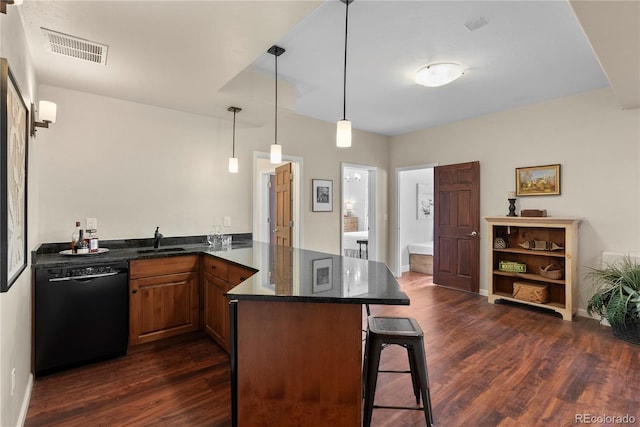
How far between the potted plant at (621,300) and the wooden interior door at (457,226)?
153cm

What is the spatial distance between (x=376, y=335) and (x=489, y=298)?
3.34 meters

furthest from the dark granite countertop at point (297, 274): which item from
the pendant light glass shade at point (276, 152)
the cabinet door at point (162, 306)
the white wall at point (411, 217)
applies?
the white wall at point (411, 217)

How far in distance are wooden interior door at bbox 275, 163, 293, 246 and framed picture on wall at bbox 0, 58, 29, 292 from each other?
3088 mm

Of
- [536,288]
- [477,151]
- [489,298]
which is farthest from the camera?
[477,151]

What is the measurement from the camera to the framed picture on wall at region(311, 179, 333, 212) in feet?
15.9

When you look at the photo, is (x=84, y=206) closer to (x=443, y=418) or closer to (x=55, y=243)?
(x=55, y=243)

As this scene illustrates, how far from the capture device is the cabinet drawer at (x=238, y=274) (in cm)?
221

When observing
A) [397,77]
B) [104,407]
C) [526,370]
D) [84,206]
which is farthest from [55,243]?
[526,370]

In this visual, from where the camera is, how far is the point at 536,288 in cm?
395

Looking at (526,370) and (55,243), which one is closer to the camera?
(526,370)

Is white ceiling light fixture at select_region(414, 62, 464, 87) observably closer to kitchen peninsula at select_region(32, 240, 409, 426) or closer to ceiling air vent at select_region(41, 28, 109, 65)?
kitchen peninsula at select_region(32, 240, 409, 426)

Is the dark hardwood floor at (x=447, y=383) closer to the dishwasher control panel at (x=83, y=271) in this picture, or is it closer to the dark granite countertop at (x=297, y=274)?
the dishwasher control panel at (x=83, y=271)

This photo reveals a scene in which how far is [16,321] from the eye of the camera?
178 cm

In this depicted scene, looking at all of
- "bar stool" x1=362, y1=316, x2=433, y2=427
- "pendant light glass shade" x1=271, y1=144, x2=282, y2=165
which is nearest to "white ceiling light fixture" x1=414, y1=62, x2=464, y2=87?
"pendant light glass shade" x1=271, y1=144, x2=282, y2=165
